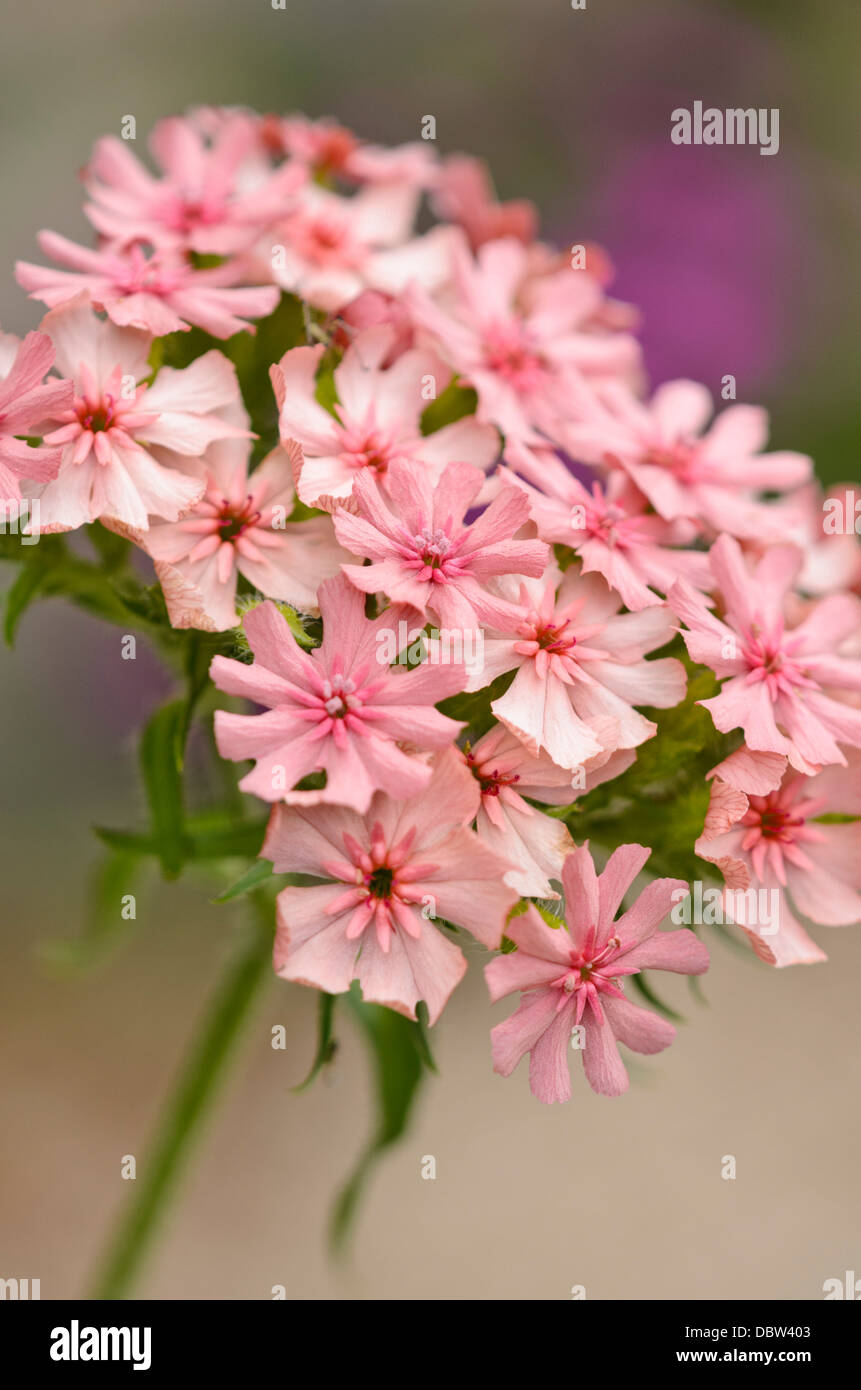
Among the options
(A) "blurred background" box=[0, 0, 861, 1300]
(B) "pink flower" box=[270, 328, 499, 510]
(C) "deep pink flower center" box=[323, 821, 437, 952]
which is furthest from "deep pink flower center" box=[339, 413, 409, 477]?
(A) "blurred background" box=[0, 0, 861, 1300]

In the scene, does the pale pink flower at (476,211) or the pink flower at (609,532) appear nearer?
→ the pink flower at (609,532)

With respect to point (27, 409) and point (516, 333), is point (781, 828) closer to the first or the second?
point (516, 333)

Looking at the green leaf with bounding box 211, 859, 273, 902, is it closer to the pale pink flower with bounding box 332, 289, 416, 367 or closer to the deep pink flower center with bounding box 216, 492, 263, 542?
the deep pink flower center with bounding box 216, 492, 263, 542

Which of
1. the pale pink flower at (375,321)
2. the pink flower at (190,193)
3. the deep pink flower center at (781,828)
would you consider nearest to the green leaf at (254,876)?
the deep pink flower center at (781,828)

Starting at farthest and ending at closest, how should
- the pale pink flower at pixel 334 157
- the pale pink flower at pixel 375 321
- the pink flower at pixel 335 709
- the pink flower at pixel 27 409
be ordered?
the pale pink flower at pixel 334 157, the pale pink flower at pixel 375 321, the pink flower at pixel 27 409, the pink flower at pixel 335 709

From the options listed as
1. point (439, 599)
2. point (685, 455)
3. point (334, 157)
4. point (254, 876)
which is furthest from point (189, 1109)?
point (334, 157)

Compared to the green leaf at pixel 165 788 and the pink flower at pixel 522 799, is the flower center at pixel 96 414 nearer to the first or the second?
the green leaf at pixel 165 788

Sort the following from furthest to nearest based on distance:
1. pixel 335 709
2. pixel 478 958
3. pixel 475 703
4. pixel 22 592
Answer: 1. pixel 478 958
2. pixel 22 592
3. pixel 475 703
4. pixel 335 709
